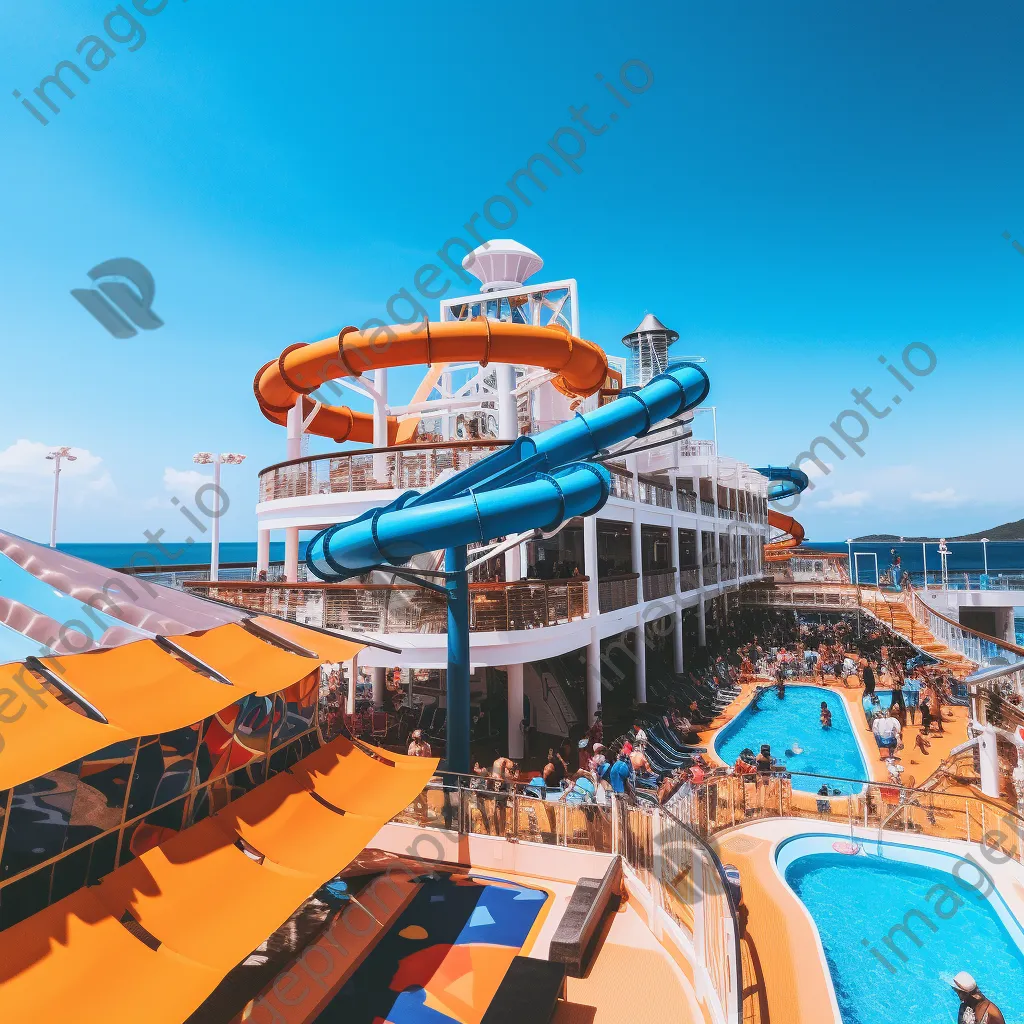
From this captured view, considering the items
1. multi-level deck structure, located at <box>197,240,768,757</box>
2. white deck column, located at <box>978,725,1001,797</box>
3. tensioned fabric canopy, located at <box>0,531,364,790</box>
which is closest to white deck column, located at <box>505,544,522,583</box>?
multi-level deck structure, located at <box>197,240,768,757</box>

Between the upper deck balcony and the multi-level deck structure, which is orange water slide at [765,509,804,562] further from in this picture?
the upper deck balcony

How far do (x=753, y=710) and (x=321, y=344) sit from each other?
50.5ft

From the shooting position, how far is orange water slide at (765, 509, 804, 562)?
54.0m

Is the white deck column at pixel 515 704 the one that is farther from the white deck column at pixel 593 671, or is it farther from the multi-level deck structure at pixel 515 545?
the white deck column at pixel 593 671

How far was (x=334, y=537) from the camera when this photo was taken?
32.8 feet

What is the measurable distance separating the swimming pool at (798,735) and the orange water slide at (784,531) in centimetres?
3011

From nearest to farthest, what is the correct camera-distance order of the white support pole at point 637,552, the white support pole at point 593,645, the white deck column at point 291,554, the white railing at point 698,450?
the white support pole at point 593,645
the white deck column at point 291,554
the white support pole at point 637,552
the white railing at point 698,450

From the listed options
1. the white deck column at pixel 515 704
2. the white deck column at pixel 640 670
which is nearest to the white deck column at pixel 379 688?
the white deck column at pixel 515 704

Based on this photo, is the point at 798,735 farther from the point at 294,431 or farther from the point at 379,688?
the point at 294,431

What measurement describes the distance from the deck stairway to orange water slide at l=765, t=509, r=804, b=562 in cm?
2112

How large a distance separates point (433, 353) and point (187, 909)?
11.1 metres

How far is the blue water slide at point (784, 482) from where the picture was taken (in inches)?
1921

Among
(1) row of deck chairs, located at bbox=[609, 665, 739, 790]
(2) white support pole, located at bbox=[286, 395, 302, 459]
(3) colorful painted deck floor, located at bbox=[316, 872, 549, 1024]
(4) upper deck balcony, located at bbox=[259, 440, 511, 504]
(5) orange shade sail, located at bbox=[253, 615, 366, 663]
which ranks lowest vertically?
(3) colorful painted deck floor, located at bbox=[316, 872, 549, 1024]

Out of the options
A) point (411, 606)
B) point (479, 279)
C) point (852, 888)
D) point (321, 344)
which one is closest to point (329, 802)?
point (411, 606)
